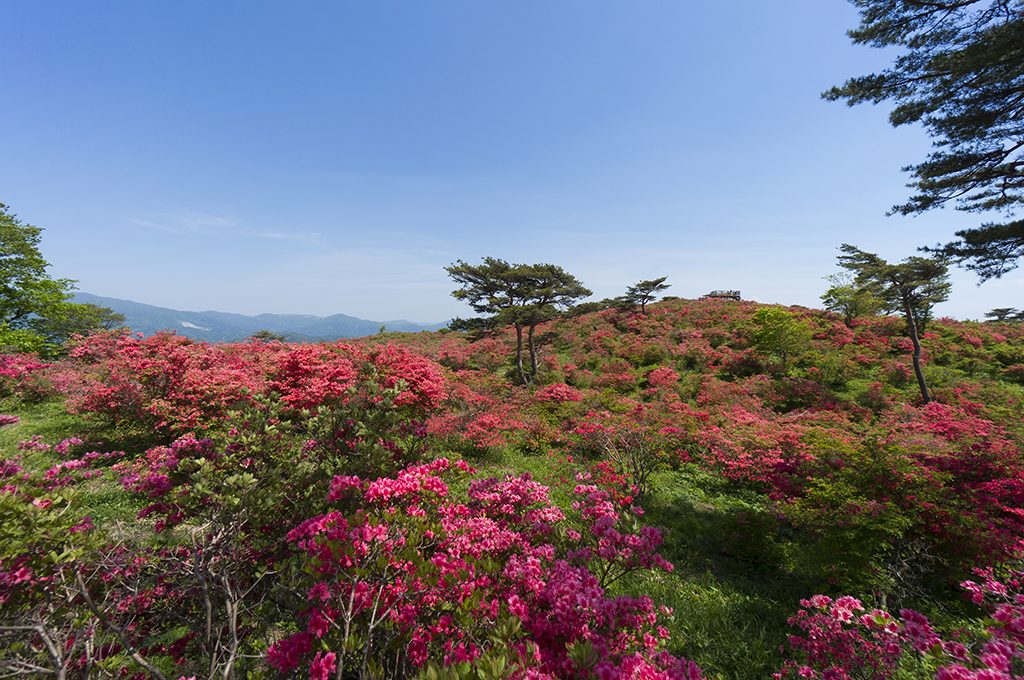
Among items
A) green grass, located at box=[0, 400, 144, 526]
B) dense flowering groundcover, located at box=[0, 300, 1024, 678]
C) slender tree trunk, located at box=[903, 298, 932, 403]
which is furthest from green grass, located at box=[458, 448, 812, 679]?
slender tree trunk, located at box=[903, 298, 932, 403]

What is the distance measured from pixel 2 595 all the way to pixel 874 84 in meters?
16.4

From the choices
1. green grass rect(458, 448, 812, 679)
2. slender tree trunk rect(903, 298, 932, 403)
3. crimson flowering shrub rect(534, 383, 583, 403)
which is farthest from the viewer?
crimson flowering shrub rect(534, 383, 583, 403)

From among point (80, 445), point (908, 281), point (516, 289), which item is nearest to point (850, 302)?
point (908, 281)

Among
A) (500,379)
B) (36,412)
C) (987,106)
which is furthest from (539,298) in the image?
(36,412)

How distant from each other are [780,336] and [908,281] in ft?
19.7

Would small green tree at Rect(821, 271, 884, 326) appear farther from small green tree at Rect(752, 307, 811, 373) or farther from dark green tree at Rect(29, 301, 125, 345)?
dark green tree at Rect(29, 301, 125, 345)

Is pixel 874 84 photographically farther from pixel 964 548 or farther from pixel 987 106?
pixel 964 548

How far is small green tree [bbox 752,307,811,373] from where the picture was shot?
19422mm

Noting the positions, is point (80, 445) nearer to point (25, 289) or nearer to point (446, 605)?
point (446, 605)

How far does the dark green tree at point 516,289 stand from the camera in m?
19.7

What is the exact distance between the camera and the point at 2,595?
2711 millimetres

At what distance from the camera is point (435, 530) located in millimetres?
3188

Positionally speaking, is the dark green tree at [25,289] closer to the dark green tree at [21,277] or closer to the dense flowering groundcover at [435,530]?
the dark green tree at [21,277]

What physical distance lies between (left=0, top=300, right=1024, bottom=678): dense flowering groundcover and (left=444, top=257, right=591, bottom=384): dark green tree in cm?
685
